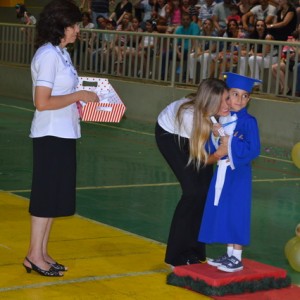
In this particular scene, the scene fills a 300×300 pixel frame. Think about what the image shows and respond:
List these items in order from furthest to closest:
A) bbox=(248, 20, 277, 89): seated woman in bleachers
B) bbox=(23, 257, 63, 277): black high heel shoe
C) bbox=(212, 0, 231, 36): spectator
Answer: bbox=(212, 0, 231, 36): spectator
bbox=(248, 20, 277, 89): seated woman in bleachers
bbox=(23, 257, 63, 277): black high heel shoe

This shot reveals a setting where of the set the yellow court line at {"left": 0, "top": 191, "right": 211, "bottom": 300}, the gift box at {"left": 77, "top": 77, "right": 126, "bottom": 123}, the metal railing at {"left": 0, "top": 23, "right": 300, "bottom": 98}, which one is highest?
the gift box at {"left": 77, "top": 77, "right": 126, "bottom": 123}

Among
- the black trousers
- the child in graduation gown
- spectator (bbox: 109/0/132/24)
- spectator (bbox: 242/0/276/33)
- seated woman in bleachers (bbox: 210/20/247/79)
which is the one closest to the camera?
the child in graduation gown

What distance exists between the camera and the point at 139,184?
37.0 feet

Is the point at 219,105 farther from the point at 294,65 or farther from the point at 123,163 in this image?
the point at 294,65

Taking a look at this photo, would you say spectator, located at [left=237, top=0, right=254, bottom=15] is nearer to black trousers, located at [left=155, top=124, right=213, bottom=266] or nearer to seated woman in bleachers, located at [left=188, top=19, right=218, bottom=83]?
seated woman in bleachers, located at [left=188, top=19, right=218, bottom=83]

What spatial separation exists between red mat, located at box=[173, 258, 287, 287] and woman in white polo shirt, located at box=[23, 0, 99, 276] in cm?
99

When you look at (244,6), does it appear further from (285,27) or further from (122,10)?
(122,10)

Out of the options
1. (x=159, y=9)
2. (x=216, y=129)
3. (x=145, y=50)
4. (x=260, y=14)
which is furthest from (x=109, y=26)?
(x=216, y=129)

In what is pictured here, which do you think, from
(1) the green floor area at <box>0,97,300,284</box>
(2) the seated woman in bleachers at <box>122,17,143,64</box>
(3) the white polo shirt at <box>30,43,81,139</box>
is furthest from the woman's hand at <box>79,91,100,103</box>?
(2) the seated woman in bleachers at <box>122,17,143,64</box>

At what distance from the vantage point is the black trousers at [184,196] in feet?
22.4

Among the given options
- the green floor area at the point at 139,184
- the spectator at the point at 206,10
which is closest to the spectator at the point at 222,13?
the spectator at the point at 206,10

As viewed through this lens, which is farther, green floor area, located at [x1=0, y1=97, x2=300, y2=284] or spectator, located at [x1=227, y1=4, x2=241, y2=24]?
spectator, located at [x1=227, y1=4, x2=241, y2=24]

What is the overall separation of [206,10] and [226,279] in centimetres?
1436

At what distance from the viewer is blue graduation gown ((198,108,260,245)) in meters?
6.52
